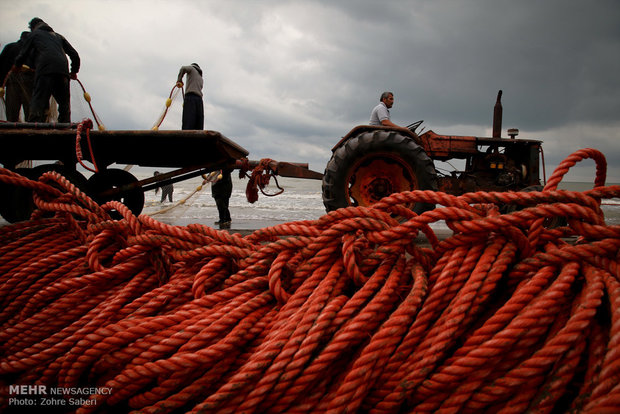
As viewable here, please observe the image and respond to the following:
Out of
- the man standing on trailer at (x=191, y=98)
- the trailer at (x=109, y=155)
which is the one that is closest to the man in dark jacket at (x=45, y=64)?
the trailer at (x=109, y=155)

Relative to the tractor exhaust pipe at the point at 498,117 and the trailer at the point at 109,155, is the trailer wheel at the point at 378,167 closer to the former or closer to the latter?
the trailer at the point at 109,155

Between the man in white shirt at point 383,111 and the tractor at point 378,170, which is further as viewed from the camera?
the man in white shirt at point 383,111

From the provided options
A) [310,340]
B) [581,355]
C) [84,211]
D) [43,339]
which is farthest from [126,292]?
[581,355]

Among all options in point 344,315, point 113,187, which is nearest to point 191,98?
point 113,187

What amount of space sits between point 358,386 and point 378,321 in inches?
6.4

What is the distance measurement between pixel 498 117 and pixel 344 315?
5158 mm

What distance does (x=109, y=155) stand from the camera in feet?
10.4

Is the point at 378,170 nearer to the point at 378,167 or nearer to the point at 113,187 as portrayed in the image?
the point at 378,167

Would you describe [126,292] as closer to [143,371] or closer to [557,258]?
[143,371]

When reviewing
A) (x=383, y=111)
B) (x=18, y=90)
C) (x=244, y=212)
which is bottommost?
(x=244, y=212)

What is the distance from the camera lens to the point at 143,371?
70 centimetres

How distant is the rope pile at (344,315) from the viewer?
627 mm

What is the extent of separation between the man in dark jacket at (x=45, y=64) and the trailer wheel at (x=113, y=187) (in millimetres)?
1174

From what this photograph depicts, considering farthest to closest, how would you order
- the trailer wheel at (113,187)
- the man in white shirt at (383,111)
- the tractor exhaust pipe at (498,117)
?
the tractor exhaust pipe at (498,117), the man in white shirt at (383,111), the trailer wheel at (113,187)
